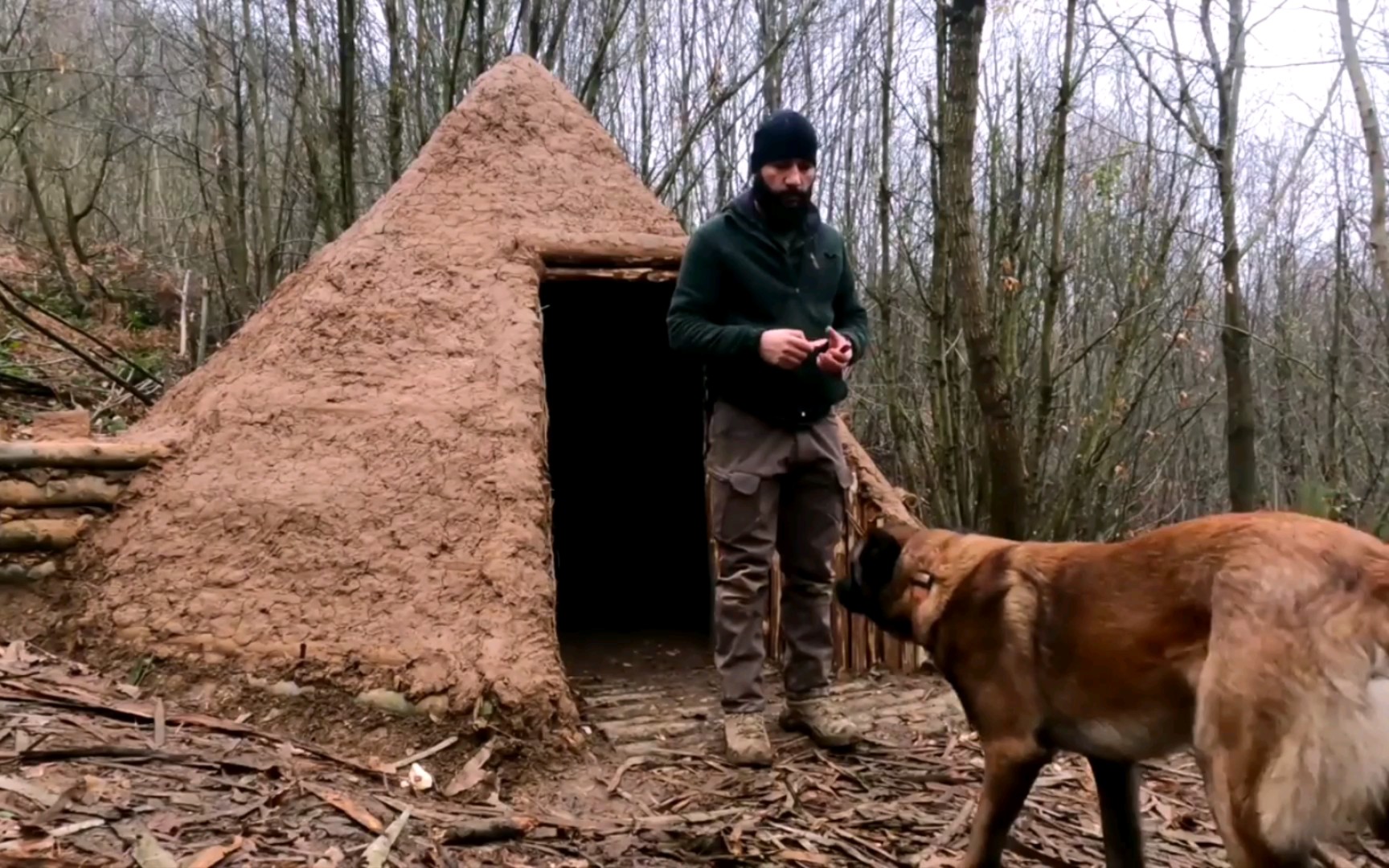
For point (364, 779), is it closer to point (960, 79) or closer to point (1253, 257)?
point (960, 79)

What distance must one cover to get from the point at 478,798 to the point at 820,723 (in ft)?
4.67

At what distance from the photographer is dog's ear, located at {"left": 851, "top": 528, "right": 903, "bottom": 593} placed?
11.5ft

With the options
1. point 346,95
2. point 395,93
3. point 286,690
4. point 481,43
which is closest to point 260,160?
point 395,93

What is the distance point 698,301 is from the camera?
423 centimetres

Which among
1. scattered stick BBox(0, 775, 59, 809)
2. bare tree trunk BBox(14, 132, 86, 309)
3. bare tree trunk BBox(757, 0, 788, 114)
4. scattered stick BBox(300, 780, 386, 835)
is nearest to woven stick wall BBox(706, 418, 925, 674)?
scattered stick BBox(300, 780, 386, 835)

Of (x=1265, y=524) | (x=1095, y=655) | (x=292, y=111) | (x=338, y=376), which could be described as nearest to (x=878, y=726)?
(x=1095, y=655)

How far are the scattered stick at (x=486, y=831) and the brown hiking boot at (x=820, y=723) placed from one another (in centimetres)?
136

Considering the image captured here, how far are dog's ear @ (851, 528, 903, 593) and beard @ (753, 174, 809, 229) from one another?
1.39 m

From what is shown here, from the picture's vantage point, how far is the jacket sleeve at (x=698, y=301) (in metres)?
4.13

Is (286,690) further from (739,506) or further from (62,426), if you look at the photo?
(739,506)

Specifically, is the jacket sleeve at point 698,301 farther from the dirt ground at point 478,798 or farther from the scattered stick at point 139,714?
the scattered stick at point 139,714

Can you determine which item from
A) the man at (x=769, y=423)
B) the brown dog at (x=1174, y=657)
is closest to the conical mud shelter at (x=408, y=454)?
the man at (x=769, y=423)

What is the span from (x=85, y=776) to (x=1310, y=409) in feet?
61.2

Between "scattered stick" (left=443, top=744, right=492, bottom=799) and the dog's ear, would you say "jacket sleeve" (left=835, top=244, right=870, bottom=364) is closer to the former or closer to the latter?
the dog's ear
